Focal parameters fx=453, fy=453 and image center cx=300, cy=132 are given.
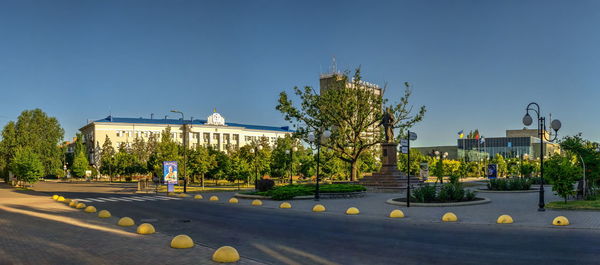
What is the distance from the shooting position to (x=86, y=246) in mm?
12117

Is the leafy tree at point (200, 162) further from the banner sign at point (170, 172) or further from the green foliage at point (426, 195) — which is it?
the green foliage at point (426, 195)

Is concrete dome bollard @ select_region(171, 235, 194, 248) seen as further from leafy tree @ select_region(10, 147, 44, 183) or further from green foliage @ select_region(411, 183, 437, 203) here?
leafy tree @ select_region(10, 147, 44, 183)

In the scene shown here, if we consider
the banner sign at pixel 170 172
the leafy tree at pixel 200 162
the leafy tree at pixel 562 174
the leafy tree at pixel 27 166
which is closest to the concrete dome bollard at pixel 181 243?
the leafy tree at pixel 562 174

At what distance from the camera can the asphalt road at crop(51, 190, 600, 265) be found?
1046 centimetres

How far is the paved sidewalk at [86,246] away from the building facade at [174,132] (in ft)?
291

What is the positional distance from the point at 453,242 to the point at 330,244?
3.41m

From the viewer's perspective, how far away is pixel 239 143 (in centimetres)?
13062

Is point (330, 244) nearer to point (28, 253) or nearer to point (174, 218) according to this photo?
point (28, 253)

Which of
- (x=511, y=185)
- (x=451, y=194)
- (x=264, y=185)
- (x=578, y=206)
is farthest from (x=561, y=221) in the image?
(x=264, y=185)

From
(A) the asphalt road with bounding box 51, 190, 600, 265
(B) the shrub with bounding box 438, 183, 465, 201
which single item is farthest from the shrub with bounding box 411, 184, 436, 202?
(A) the asphalt road with bounding box 51, 190, 600, 265

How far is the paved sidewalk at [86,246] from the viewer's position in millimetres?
10367

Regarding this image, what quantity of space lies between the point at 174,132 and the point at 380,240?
113 meters

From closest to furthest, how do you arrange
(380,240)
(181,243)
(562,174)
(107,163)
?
1. (181,243)
2. (380,240)
3. (562,174)
4. (107,163)

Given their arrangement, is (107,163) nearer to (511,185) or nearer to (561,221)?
(511,185)
